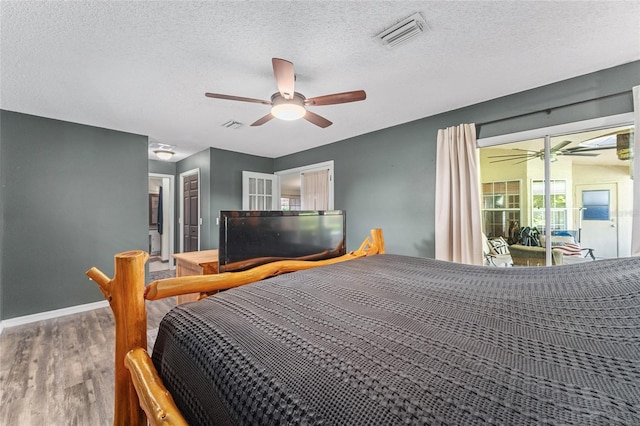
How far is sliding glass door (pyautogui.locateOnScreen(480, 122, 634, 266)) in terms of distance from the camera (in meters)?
2.14

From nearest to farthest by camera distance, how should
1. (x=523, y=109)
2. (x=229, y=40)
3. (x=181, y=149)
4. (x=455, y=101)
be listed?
(x=229, y=40), (x=523, y=109), (x=455, y=101), (x=181, y=149)

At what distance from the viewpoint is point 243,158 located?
16.2 ft

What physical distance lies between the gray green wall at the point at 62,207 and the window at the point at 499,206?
15.0ft

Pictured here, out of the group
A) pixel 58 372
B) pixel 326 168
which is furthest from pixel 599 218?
pixel 58 372

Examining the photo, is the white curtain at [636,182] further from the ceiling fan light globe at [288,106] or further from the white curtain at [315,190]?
the white curtain at [315,190]

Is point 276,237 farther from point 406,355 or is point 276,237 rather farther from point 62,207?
point 62,207

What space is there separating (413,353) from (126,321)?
985mm

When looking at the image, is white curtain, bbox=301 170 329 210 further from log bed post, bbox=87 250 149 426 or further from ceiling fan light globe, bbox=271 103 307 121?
log bed post, bbox=87 250 149 426

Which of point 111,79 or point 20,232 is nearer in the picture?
point 111,79

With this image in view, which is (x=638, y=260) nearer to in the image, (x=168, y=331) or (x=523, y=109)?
(x=168, y=331)

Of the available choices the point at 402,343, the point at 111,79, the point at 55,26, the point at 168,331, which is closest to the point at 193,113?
the point at 111,79

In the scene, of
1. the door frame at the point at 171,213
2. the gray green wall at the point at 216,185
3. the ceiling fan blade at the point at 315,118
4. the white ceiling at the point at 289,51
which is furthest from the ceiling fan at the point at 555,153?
the door frame at the point at 171,213

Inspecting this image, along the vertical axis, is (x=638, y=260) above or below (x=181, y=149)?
below

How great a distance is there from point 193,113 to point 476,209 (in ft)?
11.0
